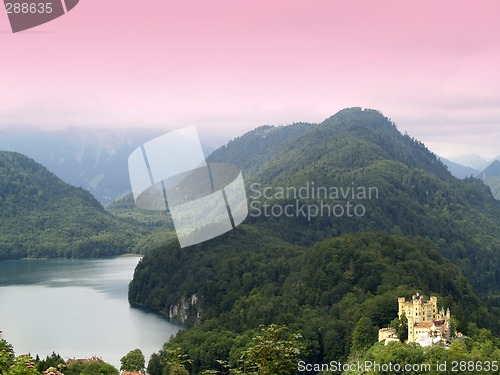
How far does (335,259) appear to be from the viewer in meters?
53.7

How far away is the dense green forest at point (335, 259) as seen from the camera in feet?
136

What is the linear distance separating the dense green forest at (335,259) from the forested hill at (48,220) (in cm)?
3112

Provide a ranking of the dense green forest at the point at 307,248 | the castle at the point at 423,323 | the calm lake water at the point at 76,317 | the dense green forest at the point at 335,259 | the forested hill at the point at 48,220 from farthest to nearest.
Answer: the forested hill at the point at 48,220 < the calm lake water at the point at 76,317 < the dense green forest at the point at 335,259 < the dense green forest at the point at 307,248 < the castle at the point at 423,323

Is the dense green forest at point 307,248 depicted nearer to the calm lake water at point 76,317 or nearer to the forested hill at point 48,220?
the forested hill at point 48,220

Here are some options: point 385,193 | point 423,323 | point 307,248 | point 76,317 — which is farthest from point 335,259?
point 385,193

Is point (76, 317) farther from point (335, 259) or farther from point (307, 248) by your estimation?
point (307, 248)

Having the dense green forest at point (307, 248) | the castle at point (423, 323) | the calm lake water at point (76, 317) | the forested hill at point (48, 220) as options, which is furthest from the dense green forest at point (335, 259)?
the forested hill at point (48, 220)

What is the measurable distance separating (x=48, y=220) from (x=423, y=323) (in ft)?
420

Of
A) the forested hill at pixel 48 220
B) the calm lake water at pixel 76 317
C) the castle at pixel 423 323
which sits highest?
the forested hill at pixel 48 220

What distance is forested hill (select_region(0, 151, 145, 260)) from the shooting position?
129000mm

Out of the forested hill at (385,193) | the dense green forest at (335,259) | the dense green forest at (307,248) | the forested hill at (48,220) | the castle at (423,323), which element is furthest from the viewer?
the forested hill at (48,220)

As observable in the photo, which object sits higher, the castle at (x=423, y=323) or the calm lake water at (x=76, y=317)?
the castle at (x=423, y=323)

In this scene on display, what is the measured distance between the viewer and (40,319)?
184 ft

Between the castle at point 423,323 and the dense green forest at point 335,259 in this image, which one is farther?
the dense green forest at point 335,259
